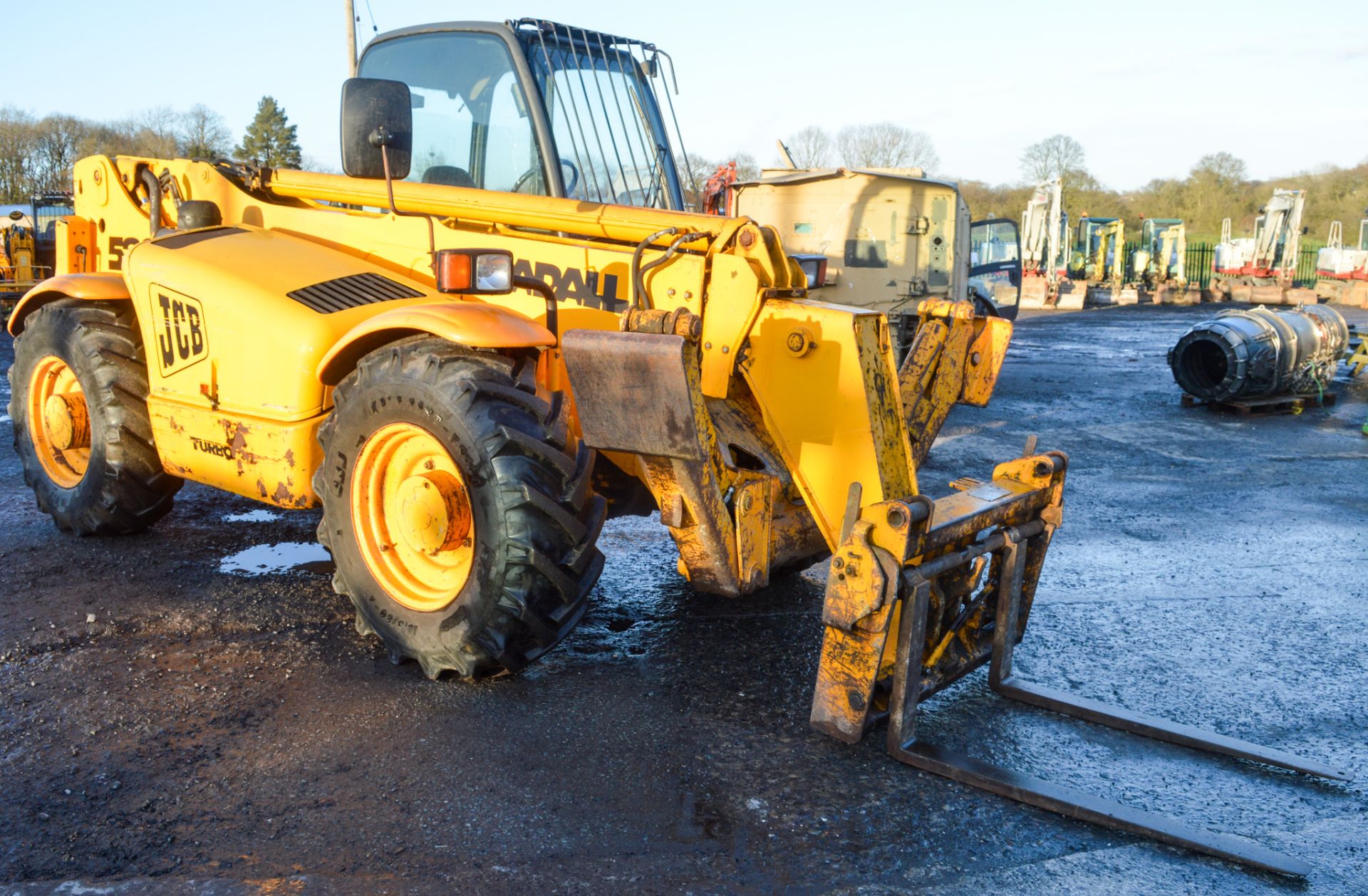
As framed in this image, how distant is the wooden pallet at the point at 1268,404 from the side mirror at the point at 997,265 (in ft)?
14.9

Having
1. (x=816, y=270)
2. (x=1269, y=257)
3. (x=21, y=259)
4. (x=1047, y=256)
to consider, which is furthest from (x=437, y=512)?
(x=1269, y=257)

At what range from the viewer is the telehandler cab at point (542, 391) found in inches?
147

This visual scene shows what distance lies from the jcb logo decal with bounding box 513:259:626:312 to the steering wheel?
1.62 feet

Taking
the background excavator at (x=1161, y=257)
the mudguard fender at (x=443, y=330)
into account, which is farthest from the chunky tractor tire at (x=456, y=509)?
the background excavator at (x=1161, y=257)

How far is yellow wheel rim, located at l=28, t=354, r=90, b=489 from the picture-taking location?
5.85 m

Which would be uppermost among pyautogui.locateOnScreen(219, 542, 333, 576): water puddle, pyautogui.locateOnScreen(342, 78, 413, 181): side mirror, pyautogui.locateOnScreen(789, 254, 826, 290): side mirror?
pyautogui.locateOnScreen(342, 78, 413, 181): side mirror

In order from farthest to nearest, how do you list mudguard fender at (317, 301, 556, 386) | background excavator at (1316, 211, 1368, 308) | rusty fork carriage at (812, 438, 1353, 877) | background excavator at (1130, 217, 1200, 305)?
background excavator at (1130, 217, 1200, 305), background excavator at (1316, 211, 1368, 308), mudguard fender at (317, 301, 556, 386), rusty fork carriage at (812, 438, 1353, 877)

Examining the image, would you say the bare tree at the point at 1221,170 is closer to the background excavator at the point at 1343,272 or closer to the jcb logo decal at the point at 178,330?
the background excavator at the point at 1343,272

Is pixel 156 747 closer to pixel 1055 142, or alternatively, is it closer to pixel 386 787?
pixel 386 787

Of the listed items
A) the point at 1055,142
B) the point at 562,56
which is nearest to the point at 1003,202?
the point at 1055,142

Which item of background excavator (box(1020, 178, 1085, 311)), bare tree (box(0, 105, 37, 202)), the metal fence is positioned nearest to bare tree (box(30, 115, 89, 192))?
bare tree (box(0, 105, 37, 202))

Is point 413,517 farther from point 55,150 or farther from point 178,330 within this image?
point 55,150

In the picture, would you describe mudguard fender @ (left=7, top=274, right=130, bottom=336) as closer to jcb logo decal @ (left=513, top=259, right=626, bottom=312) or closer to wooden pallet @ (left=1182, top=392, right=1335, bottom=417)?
jcb logo decal @ (left=513, top=259, right=626, bottom=312)

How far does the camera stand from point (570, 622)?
4016 mm
